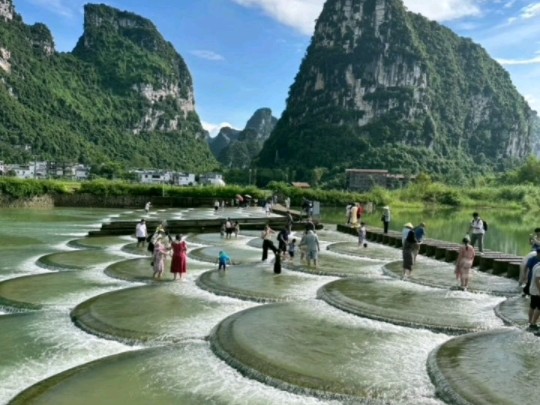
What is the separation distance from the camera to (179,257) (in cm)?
1875

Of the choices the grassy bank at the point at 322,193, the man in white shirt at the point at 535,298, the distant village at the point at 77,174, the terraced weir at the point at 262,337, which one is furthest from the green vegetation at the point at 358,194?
the man in white shirt at the point at 535,298

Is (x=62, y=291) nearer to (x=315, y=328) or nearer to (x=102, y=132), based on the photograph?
(x=315, y=328)

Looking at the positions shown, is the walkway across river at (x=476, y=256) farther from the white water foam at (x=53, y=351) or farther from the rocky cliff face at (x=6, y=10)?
the rocky cliff face at (x=6, y=10)

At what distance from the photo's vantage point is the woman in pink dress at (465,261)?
16.6 metres

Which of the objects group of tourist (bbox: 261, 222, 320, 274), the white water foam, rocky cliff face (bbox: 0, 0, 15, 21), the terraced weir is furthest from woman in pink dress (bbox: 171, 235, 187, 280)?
rocky cliff face (bbox: 0, 0, 15, 21)

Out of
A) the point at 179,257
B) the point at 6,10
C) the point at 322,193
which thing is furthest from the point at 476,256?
the point at 6,10

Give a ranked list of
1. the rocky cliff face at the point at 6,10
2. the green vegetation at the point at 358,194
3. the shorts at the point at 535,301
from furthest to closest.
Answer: the rocky cliff face at the point at 6,10 < the green vegetation at the point at 358,194 < the shorts at the point at 535,301

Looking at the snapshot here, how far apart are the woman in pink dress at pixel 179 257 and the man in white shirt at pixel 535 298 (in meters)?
10.8

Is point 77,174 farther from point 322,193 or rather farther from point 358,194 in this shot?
point 358,194

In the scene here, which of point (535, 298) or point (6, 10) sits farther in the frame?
point (6, 10)

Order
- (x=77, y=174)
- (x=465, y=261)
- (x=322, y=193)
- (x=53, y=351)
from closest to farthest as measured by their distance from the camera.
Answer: (x=53, y=351) → (x=465, y=261) → (x=322, y=193) → (x=77, y=174)

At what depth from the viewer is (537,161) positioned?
14125 centimetres

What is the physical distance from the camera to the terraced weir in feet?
30.8

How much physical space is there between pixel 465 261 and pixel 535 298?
486cm
